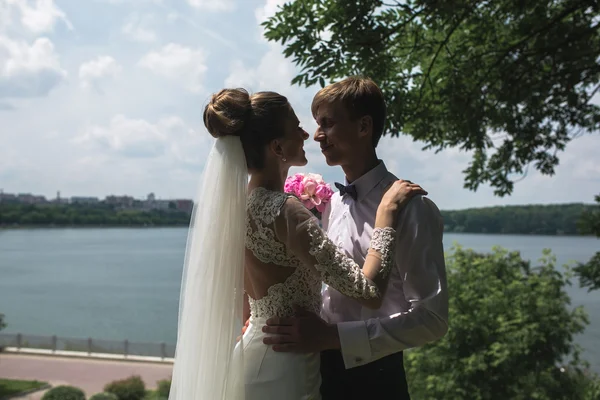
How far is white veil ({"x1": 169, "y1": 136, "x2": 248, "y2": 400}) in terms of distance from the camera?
175 centimetres

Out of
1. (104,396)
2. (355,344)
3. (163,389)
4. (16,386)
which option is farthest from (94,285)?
(355,344)

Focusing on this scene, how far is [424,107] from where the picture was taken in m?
4.67

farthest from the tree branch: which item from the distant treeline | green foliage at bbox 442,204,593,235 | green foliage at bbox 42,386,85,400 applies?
green foliage at bbox 42,386,85,400

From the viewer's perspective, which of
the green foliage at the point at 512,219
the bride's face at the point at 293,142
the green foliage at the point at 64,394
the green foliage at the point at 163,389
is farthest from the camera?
the green foliage at the point at 163,389

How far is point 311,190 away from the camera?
208 centimetres

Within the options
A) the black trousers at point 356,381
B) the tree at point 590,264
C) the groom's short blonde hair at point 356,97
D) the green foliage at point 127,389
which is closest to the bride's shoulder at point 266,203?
the groom's short blonde hair at point 356,97

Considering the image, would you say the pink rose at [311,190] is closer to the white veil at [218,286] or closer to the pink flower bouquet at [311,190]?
Result: the pink flower bouquet at [311,190]

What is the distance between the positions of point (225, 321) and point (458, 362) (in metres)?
7.06

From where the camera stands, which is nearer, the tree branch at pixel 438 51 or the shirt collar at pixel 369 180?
the shirt collar at pixel 369 180

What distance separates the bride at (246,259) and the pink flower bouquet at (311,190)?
24 centimetres

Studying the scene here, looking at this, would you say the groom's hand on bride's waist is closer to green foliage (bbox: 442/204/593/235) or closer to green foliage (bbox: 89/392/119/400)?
green foliage (bbox: 442/204/593/235)

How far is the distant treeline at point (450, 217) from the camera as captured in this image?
811 centimetres

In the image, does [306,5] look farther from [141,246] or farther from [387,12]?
[141,246]

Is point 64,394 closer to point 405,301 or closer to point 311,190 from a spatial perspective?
point 311,190
